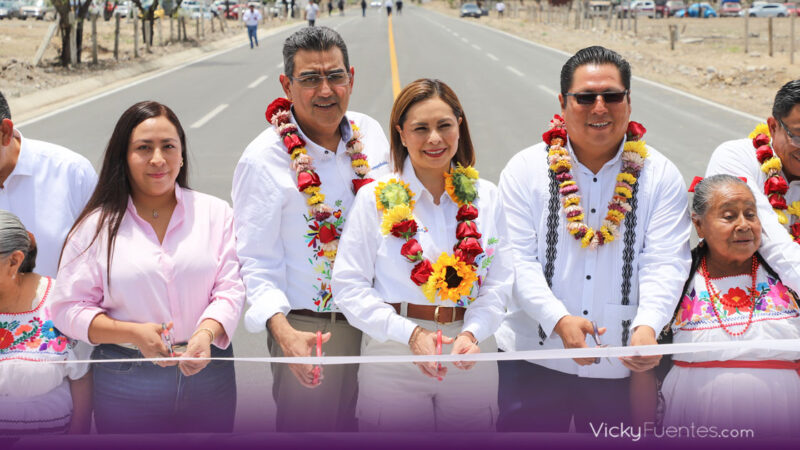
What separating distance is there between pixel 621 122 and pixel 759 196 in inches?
27.2

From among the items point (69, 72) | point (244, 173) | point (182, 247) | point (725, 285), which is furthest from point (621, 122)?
point (69, 72)

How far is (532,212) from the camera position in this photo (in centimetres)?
341

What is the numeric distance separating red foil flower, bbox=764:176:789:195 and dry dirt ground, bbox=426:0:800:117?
14.7 metres

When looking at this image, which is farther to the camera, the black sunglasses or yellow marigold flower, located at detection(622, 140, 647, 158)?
yellow marigold flower, located at detection(622, 140, 647, 158)

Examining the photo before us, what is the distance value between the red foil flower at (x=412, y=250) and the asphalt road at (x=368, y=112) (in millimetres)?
649

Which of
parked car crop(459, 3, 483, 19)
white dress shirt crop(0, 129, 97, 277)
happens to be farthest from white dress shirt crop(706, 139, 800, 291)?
parked car crop(459, 3, 483, 19)

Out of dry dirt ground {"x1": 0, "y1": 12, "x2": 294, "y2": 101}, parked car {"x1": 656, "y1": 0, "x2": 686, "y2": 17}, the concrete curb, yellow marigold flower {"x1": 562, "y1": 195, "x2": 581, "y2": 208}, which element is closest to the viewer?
yellow marigold flower {"x1": 562, "y1": 195, "x2": 581, "y2": 208}

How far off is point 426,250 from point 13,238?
1.51 meters

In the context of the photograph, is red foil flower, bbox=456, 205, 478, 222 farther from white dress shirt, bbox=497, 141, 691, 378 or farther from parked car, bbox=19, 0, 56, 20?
parked car, bbox=19, 0, 56, 20

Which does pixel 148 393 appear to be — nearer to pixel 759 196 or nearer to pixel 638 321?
pixel 638 321

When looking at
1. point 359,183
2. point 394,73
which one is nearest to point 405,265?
point 359,183

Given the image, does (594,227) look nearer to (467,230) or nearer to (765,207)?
(467,230)

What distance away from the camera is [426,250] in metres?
3.17

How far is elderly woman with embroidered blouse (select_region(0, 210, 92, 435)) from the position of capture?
265cm
